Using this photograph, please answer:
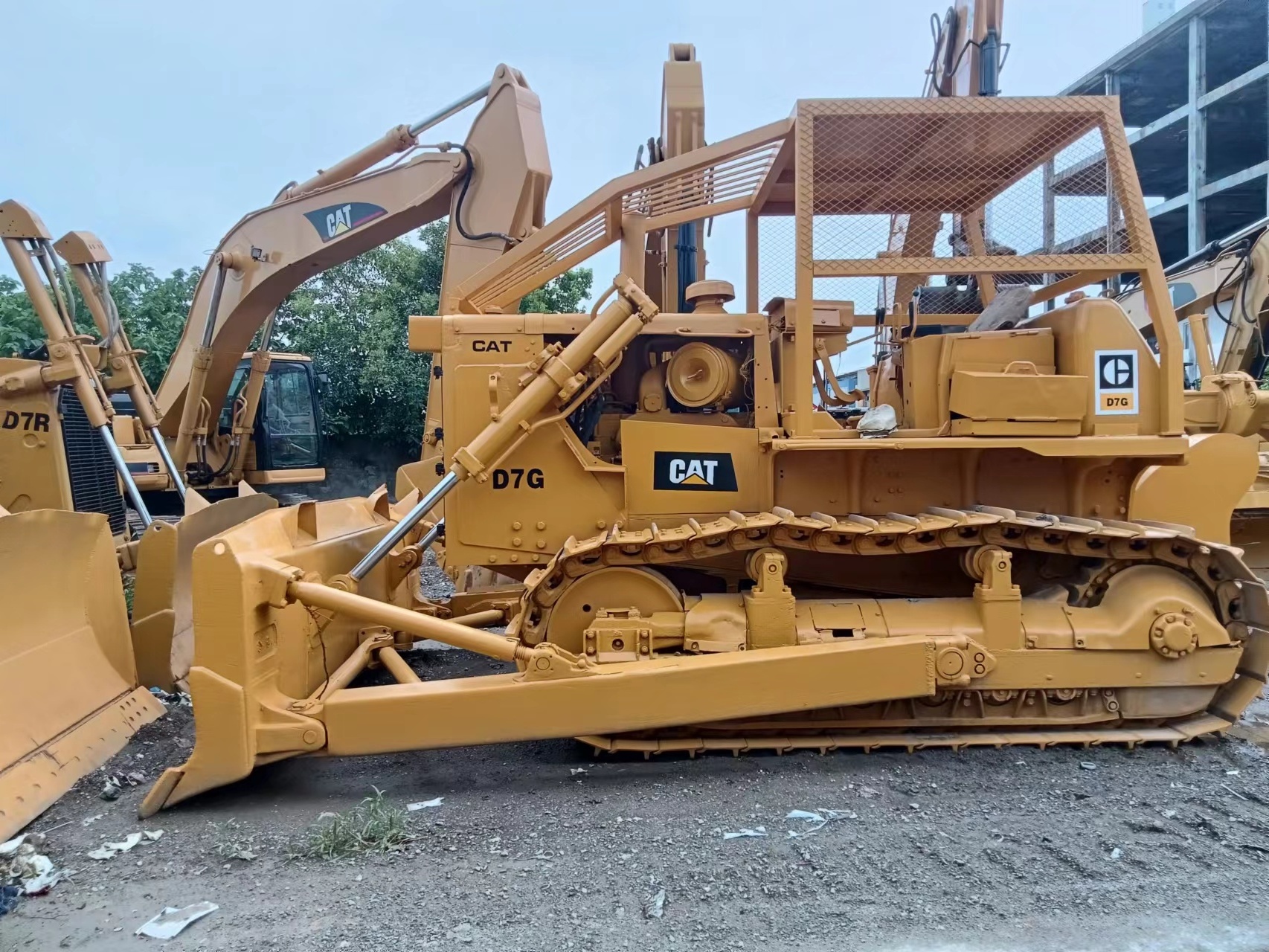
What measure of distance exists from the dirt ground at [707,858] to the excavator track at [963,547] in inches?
4.1

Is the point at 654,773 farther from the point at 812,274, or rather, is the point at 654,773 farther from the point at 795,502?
the point at 812,274

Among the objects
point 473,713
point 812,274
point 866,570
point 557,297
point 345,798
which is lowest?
point 345,798

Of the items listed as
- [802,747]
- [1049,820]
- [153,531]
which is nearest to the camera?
[1049,820]

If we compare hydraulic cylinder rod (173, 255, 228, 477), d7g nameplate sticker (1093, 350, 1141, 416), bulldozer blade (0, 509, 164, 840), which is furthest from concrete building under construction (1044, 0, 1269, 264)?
bulldozer blade (0, 509, 164, 840)

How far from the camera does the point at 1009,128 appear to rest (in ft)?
13.4

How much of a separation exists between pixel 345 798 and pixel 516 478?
178 centimetres

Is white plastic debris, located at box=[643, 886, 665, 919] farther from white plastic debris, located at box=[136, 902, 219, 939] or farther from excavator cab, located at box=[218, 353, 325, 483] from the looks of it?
excavator cab, located at box=[218, 353, 325, 483]

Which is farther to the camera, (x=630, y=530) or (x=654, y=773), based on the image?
(x=630, y=530)

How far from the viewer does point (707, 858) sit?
9.83 feet

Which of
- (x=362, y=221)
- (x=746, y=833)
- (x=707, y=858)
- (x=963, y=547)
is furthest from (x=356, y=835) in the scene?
(x=362, y=221)

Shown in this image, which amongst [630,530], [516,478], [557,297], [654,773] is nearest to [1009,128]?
[630,530]

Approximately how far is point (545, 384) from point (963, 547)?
231 cm

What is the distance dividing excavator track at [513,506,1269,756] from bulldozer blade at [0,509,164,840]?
7.06 feet

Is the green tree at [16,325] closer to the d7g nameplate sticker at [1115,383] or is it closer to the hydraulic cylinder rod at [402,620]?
the hydraulic cylinder rod at [402,620]
